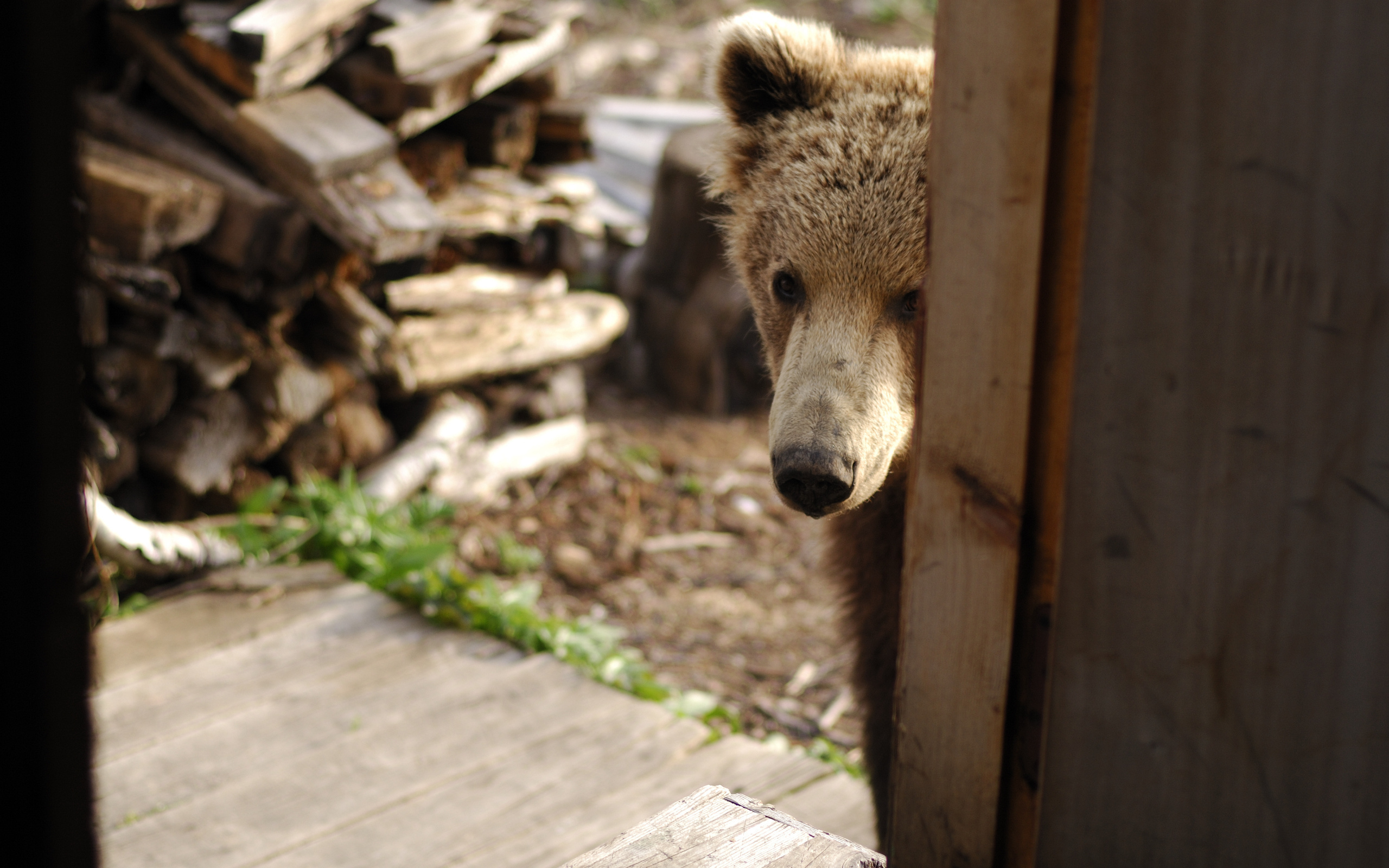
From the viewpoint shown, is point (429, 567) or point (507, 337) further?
point (507, 337)

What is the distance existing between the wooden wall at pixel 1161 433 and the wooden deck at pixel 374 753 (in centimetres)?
175

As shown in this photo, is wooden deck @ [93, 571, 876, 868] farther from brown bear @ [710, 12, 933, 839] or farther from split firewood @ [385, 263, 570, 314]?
split firewood @ [385, 263, 570, 314]

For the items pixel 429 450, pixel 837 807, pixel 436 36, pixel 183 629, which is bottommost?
pixel 837 807

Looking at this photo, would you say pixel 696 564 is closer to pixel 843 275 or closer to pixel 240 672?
pixel 240 672

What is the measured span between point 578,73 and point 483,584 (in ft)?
29.3

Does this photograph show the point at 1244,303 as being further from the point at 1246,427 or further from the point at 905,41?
the point at 905,41

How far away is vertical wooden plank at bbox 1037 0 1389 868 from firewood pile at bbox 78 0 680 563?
339 centimetres

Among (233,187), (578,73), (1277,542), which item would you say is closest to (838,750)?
(1277,542)

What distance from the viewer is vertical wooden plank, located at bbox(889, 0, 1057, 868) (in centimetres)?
104

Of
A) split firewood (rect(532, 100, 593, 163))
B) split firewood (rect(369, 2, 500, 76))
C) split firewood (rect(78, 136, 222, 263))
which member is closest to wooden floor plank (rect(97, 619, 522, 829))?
split firewood (rect(78, 136, 222, 263))

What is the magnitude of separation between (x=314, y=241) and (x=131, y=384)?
3.09ft

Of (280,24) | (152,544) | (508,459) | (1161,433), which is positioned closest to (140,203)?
(280,24)

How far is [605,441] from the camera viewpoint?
6.42m

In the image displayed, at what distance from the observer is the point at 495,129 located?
16.9 feet
